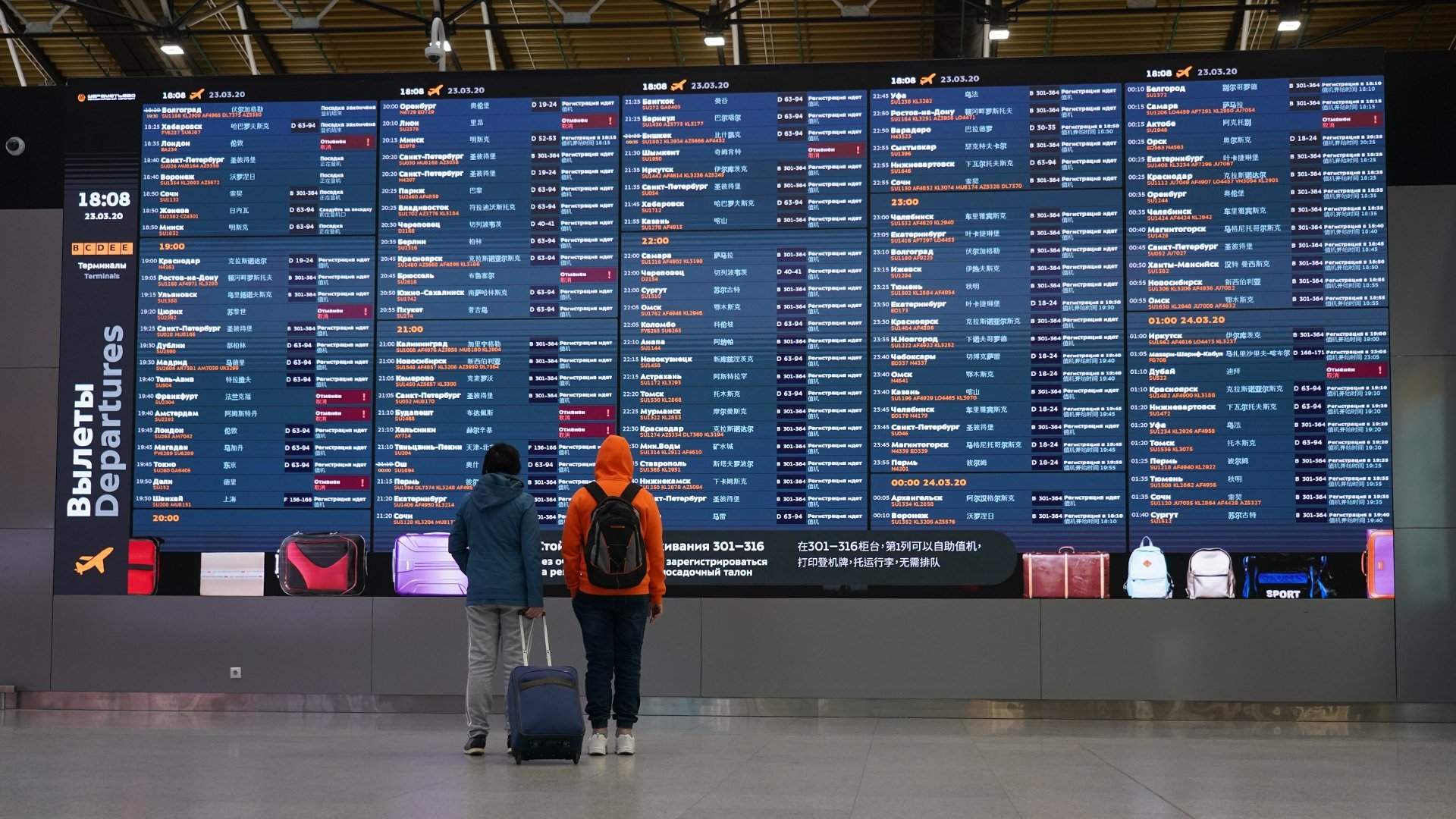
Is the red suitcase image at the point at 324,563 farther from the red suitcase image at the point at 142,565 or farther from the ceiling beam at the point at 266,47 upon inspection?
the ceiling beam at the point at 266,47

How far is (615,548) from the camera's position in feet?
21.8

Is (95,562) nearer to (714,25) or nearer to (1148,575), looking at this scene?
(714,25)

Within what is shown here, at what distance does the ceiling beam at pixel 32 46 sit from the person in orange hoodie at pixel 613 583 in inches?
396

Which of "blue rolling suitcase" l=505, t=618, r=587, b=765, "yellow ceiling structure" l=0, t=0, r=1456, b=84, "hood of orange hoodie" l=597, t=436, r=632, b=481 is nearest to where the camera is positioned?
"blue rolling suitcase" l=505, t=618, r=587, b=765

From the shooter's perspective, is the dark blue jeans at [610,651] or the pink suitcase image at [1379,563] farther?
the pink suitcase image at [1379,563]

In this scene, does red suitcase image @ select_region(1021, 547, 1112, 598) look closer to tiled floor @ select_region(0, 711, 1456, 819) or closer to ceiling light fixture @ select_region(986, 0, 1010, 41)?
tiled floor @ select_region(0, 711, 1456, 819)

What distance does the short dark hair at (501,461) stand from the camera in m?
6.97

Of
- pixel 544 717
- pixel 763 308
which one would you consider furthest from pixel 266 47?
pixel 544 717

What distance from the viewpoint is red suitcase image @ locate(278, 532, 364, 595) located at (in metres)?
9.05

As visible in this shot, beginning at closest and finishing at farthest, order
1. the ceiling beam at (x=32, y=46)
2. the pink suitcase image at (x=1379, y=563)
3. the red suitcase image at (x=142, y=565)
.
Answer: the pink suitcase image at (x=1379, y=563) < the red suitcase image at (x=142, y=565) < the ceiling beam at (x=32, y=46)

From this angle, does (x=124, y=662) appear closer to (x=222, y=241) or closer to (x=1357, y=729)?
(x=222, y=241)

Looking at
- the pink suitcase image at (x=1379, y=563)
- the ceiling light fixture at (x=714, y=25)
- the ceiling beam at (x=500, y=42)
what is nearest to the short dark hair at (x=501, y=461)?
the pink suitcase image at (x=1379, y=563)

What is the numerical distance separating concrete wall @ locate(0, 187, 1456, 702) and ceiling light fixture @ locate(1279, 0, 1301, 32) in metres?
3.92

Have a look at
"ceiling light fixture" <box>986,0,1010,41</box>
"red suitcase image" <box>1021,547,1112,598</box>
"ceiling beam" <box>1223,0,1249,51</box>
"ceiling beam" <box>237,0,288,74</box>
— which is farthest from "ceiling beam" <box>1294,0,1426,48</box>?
"ceiling beam" <box>237,0,288,74</box>
